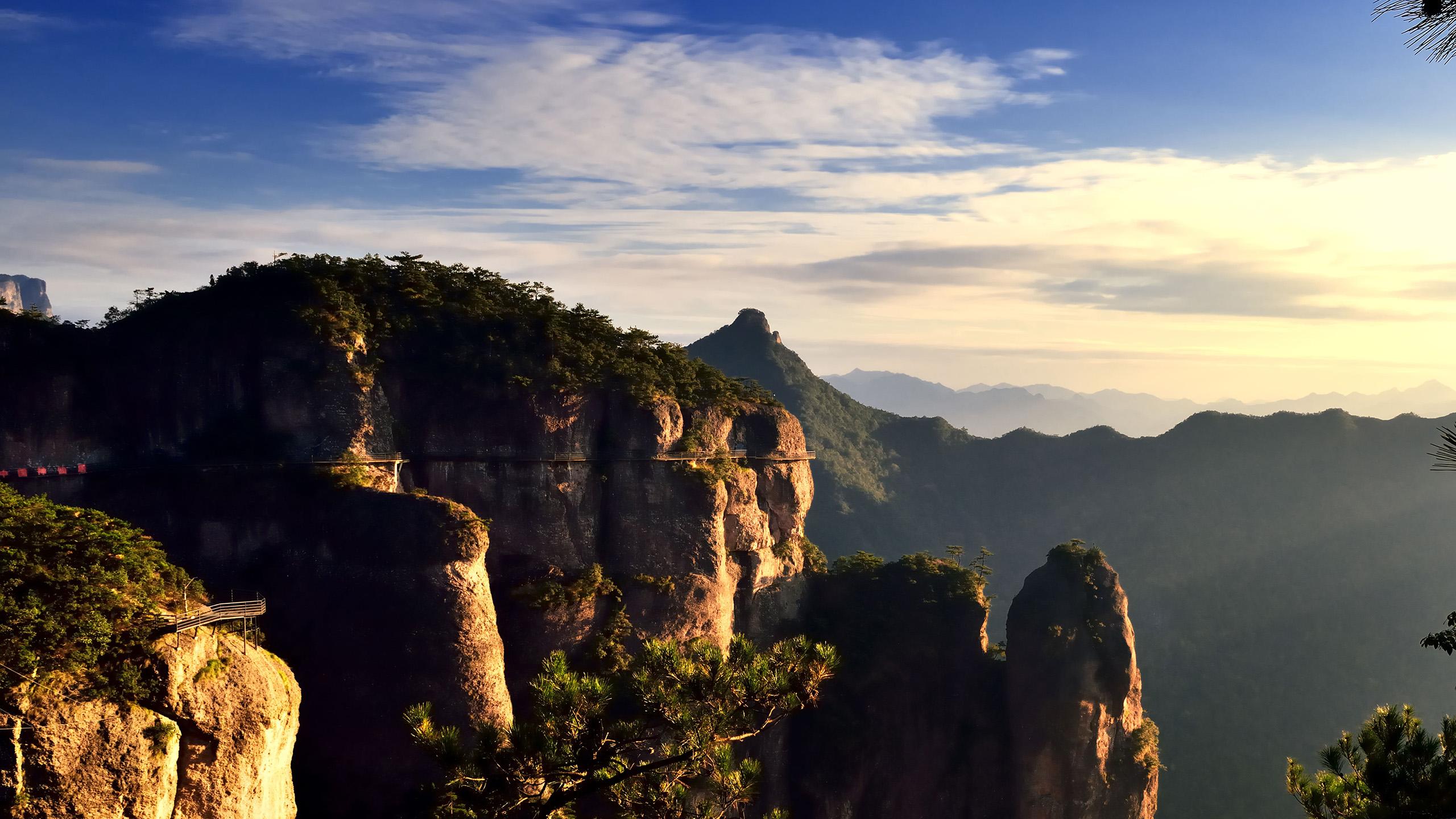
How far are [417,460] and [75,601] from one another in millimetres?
20297

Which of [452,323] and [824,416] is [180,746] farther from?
[824,416]

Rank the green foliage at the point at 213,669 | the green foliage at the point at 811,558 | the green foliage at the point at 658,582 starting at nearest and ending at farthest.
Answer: the green foliage at the point at 213,669
the green foliage at the point at 658,582
the green foliage at the point at 811,558

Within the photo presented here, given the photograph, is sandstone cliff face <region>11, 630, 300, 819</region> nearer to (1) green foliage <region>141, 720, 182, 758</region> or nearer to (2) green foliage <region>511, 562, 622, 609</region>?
(1) green foliage <region>141, 720, 182, 758</region>

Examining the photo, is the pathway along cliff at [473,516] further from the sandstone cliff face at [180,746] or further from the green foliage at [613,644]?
the sandstone cliff face at [180,746]

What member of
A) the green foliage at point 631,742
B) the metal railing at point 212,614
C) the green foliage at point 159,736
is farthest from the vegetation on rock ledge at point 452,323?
the green foliage at point 631,742

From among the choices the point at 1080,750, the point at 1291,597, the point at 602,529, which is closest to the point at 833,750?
the point at 1080,750

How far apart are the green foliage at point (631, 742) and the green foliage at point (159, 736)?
744 cm

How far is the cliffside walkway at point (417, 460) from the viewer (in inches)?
1470

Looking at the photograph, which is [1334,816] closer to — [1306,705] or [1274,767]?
[1274,767]

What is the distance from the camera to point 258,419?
39594 millimetres

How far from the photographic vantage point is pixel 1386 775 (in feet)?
60.1

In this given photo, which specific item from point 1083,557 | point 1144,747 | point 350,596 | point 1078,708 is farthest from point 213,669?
point 1144,747

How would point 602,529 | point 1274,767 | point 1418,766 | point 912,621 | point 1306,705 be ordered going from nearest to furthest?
point 1418,766 < point 602,529 < point 912,621 < point 1274,767 < point 1306,705

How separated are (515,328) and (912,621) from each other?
31.5m
